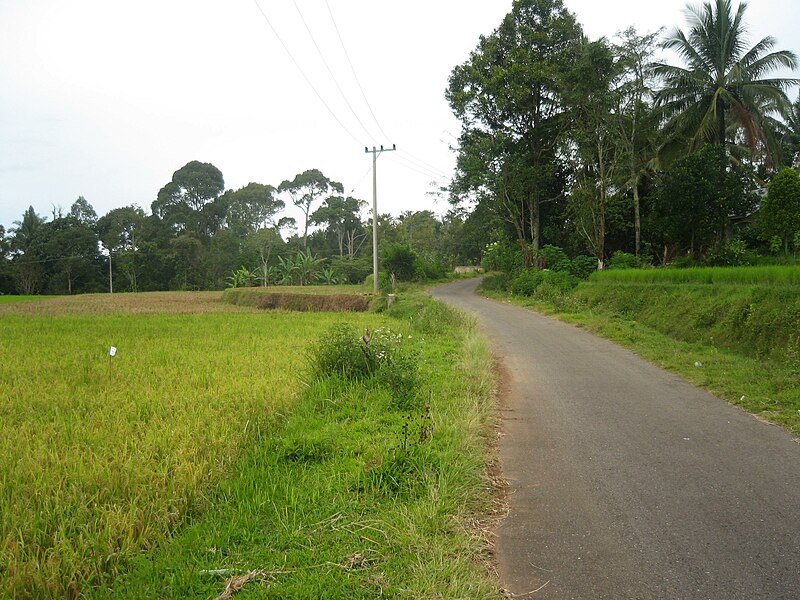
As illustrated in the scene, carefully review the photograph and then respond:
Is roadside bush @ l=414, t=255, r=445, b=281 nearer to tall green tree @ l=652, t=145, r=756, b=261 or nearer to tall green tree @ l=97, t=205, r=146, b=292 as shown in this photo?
tall green tree @ l=652, t=145, r=756, b=261

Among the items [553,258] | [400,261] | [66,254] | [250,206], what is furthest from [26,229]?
[553,258]

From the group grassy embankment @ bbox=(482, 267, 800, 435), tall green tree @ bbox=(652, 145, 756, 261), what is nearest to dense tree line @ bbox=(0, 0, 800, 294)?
tall green tree @ bbox=(652, 145, 756, 261)

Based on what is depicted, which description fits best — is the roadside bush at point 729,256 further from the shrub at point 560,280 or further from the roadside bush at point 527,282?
the roadside bush at point 527,282

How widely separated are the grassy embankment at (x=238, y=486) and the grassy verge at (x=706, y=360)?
3.29m

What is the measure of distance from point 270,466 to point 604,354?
793 cm

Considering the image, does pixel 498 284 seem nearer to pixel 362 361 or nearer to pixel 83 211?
pixel 362 361

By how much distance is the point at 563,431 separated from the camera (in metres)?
6.06

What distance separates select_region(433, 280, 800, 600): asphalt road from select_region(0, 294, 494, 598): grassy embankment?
16.8 inches

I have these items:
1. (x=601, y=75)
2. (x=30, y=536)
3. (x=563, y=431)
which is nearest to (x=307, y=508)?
(x=30, y=536)

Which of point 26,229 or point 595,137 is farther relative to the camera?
point 26,229

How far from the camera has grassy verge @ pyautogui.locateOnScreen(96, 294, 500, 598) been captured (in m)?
3.06

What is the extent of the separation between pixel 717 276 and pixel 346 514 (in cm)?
1247

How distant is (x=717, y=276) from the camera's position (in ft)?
43.4

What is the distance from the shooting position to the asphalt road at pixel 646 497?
10.5ft
